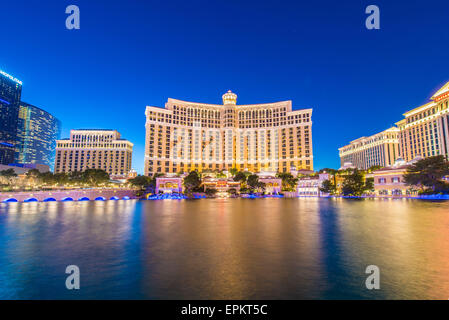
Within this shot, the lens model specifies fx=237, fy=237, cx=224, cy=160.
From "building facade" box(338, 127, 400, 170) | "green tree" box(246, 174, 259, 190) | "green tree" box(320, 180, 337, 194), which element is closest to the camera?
"green tree" box(320, 180, 337, 194)

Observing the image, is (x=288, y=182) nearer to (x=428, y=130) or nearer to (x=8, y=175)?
(x=428, y=130)

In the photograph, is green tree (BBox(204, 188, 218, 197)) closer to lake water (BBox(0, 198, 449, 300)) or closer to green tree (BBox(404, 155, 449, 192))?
green tree (BBox(404, 155, 449, 192))

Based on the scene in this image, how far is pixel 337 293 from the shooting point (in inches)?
392

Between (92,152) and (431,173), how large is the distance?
204 meters

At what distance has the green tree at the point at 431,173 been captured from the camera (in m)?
67.4

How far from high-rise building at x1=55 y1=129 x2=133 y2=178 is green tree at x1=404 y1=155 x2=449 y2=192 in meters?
177

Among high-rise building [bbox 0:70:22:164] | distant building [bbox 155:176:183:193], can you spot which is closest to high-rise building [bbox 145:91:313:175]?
distant building [bbox 155:176:183:193]

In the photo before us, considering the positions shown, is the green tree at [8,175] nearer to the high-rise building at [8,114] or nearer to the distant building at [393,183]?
the high-rise building at [8,114]

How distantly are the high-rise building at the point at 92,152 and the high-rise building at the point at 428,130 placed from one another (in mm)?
191600

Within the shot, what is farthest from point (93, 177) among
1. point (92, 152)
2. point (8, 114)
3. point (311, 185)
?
point (8, 114)

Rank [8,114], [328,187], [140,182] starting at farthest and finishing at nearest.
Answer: [8,114] < [140,182] < [328,187]

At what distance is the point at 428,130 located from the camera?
12262cm

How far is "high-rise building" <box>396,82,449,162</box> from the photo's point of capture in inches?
4419

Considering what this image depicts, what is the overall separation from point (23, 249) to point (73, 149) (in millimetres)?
197857
